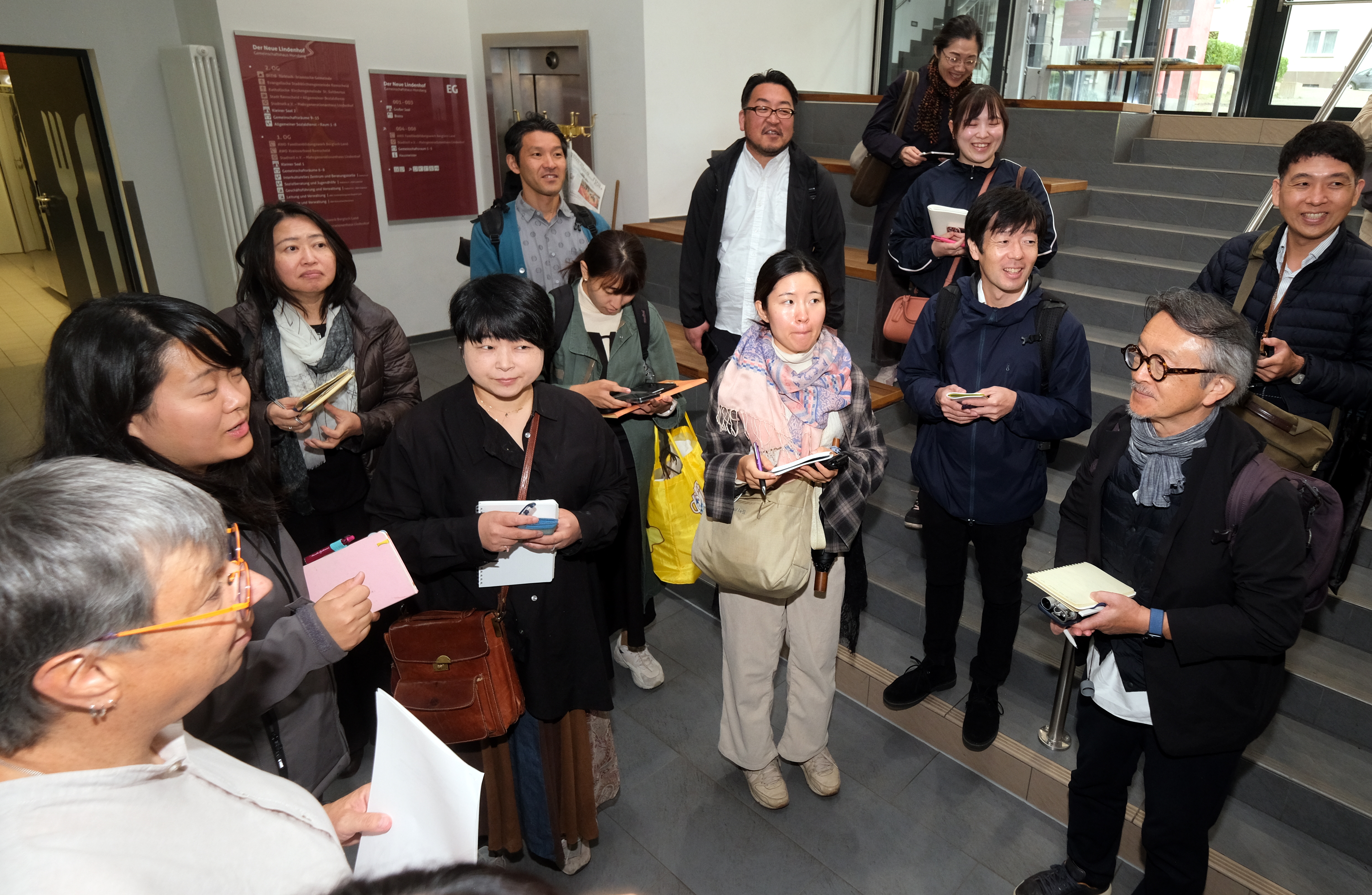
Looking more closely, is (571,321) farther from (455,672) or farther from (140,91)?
(140,91)

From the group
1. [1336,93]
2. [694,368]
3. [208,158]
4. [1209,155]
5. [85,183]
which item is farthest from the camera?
[85,183]

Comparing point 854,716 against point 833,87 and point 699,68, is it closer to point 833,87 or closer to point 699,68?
point 699,68

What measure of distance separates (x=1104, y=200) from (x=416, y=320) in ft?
20.0

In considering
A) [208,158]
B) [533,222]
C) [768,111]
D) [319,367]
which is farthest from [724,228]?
[208,158]

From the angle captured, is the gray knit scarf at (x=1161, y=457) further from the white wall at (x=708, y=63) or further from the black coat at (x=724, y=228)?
the white wall at (x=708, y=63)

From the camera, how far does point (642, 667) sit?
3.24 m

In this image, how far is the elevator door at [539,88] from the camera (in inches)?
264

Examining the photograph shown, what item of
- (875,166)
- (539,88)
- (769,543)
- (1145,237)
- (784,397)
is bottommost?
(769,543)

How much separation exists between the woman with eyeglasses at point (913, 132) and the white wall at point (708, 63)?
2.53m

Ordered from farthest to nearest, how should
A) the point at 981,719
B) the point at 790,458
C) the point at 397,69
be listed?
the point at 397,69 < the point at 981,719 < the point at 790,458

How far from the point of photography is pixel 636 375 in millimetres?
2941

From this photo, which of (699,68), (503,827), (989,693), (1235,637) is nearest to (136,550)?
(503,827)

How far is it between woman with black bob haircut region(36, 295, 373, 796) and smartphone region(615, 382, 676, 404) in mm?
1310

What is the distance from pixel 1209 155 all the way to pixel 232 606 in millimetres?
6312
